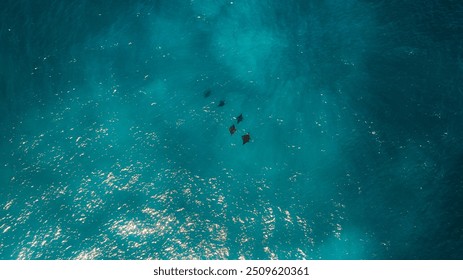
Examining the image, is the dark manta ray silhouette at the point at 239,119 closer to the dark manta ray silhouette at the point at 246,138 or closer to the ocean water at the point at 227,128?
the ocean water at the point at 227,128

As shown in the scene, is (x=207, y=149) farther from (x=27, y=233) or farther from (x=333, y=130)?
(x=27, y=233)

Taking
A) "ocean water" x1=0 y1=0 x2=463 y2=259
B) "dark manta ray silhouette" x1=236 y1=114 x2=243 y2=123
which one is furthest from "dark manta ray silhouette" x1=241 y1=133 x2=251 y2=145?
"dark manta ray silhouette" x1=236 y1=114 x2=243 y2=123

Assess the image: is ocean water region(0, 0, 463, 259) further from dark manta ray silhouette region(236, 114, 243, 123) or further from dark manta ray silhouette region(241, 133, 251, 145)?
dark manta ray silhouette region(241, 133, 251, 145)

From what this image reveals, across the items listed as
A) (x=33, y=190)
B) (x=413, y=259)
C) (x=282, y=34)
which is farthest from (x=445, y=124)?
(x=33, y=190)

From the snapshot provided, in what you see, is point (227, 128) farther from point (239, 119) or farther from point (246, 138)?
point (246, 138)

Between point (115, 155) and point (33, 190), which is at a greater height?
point (115, 155)

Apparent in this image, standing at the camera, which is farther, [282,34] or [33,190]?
[282,34]

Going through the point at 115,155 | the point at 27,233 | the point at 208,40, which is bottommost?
the point at 27,233

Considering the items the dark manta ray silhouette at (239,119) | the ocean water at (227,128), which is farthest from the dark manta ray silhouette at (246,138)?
the dark manta ray silhouette at (239,119)
